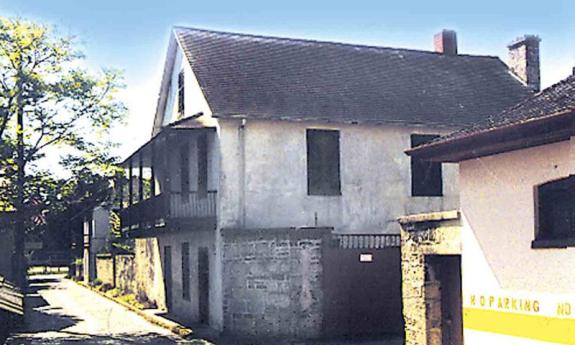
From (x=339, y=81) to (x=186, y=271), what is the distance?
678 centimetres

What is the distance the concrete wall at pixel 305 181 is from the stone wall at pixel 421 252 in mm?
6306

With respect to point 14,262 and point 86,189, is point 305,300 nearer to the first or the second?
point 86,189

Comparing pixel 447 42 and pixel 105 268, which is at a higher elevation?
pixel 447 42

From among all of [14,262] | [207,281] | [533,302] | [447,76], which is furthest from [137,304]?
[533,302]

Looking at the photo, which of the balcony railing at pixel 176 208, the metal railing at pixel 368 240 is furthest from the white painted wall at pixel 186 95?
the metal railing at pixel 368 240

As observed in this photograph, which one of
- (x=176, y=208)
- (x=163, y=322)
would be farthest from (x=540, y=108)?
(x=163, y=322)

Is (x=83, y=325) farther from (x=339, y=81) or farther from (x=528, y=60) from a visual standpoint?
(x=528, y=60)

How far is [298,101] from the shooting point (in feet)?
64.2

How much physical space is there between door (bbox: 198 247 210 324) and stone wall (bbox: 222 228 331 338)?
1.86m

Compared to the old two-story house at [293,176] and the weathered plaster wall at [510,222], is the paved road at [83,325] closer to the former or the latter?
the old two-story house at [293,176]

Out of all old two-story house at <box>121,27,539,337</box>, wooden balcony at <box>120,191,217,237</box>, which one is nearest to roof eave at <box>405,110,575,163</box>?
old two-story house at <box>121,27,539,337</box>

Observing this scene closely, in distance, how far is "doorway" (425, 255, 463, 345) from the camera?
40.4 feet

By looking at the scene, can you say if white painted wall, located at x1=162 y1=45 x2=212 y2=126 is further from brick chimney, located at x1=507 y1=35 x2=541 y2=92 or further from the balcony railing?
brick chimney, located at x1=507 y1=35 x2=541 y2=92

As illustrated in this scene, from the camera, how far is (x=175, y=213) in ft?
66.8
